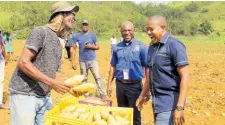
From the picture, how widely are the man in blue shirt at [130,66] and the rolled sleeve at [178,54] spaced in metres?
1.37

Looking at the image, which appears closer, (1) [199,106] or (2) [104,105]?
(2) [104,105]

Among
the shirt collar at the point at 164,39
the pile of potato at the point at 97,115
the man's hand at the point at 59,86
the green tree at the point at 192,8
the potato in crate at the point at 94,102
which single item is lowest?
the pile of potato at the point at 97,115

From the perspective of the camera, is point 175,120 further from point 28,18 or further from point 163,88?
point 28,18

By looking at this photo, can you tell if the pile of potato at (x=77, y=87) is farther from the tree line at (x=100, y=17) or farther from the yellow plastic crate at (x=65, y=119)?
the tree line at (x=100, y=17)

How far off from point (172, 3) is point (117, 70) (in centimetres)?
13073

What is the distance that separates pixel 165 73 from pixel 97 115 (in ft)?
2.65

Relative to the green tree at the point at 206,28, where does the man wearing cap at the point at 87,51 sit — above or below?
above

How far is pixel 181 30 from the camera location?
2763 inches

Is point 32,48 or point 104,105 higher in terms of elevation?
point 32,48

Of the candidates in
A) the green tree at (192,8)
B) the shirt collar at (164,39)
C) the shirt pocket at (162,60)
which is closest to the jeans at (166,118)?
the shirt pocket at (162,60)

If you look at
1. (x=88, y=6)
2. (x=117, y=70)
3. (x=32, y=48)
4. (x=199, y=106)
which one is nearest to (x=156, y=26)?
(x=32, y=48)

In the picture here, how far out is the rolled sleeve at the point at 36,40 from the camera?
267cm

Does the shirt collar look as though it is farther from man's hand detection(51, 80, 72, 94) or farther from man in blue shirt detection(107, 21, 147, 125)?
man in blue shirt detection(107, 21, 147, 125)

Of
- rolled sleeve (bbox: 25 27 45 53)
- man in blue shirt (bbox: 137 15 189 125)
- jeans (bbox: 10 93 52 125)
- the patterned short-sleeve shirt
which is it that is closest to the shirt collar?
man in blue shirt (bbox: 137 15 189 125)
